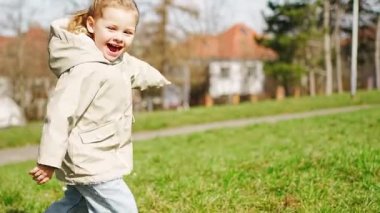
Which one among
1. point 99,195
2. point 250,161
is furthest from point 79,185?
point 250,161

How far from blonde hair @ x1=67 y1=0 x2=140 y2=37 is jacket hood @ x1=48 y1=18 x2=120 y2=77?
88mm

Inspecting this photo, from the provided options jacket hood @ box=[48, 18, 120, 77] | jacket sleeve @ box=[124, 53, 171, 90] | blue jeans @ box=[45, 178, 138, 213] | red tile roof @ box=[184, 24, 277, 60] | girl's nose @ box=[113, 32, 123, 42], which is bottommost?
blue jeans @ box=[45, 178, 138, 213]

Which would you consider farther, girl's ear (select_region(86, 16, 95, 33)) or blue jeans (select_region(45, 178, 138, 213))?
girl's ear (select_region(86, 16, 95, 33))

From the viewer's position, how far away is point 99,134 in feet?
8.75

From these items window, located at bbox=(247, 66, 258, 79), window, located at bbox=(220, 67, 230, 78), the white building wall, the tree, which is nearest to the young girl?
the tree

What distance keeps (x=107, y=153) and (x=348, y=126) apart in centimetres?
766

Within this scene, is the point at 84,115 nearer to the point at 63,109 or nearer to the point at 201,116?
the point at 63,109

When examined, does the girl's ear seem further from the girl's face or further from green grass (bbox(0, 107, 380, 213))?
green grass (bbox(0, 107, 380, 213))

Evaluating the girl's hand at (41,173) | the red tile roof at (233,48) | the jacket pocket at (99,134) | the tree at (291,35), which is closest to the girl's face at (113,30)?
the jacket pocket at (99,134)

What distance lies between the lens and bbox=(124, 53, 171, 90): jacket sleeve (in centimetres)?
303

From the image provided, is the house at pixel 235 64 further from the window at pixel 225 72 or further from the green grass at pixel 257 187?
the green grass at pixel 257 187

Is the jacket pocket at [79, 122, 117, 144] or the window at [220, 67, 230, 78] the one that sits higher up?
the window at [220, 67, 230, 78]

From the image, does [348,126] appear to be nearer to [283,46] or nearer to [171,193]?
[171,193]

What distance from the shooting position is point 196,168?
19.1 ft
